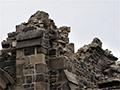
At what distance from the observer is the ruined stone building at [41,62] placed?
1206 centimetres

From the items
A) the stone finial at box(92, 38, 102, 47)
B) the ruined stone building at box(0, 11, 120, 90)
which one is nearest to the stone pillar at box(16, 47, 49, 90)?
the ruined stone building at box(0, 11, 120, 90)

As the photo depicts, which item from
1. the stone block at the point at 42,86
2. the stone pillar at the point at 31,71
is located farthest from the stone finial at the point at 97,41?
the stone block at the point at 42,86

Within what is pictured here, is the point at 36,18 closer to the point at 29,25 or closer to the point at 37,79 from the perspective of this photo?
the point at 29,25

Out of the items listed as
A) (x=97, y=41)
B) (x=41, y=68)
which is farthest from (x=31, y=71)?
(x=97, y=41)

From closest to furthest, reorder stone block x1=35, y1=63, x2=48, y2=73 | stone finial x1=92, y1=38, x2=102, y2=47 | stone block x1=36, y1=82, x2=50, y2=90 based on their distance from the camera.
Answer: stone block x1=36, y1=82, x2=50, y2=90 < stone block x1=35, y1=63, x2=48, y2=73 < stone finial x1=92, y1=38, x2=102, y2=47

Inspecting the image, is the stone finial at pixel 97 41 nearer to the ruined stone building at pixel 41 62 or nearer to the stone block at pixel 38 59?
the ruined stone building at pixel 41 62

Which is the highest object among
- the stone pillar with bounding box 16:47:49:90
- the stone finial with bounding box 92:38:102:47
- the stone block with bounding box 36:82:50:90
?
the stone finial with bounding box 92:38:102:47

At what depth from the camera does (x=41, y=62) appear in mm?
12094

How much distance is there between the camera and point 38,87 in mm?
11930

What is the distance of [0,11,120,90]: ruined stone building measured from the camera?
475 inches

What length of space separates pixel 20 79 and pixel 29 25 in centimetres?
153

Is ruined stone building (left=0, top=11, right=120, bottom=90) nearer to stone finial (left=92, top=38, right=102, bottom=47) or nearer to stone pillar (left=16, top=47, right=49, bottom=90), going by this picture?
stone pillar (left=16, top=47, right=49, bottom=90)

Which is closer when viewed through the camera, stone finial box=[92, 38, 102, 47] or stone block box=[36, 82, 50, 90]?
stone block box=[36, 82, 50, 90]

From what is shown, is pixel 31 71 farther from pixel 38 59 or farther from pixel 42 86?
pixel 42 86
